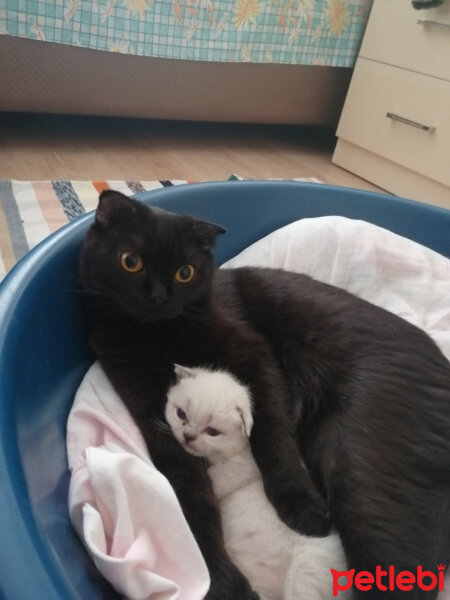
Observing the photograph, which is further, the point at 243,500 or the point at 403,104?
the point at 403,104

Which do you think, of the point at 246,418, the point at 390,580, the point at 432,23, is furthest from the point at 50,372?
the point at 432,23

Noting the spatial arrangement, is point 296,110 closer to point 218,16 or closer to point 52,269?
point 218,16

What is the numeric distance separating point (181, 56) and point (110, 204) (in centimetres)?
162

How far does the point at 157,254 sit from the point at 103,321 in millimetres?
177

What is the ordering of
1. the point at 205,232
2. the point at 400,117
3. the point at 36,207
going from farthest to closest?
the point at 400,117
the point at 36,207
the point at 205,232

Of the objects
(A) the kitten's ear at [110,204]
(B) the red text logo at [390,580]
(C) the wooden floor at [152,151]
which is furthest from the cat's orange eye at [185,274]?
(C) the wooden floor at [152,151]

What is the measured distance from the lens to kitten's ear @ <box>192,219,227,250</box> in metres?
0.95

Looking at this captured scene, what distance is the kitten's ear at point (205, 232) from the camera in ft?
3.13

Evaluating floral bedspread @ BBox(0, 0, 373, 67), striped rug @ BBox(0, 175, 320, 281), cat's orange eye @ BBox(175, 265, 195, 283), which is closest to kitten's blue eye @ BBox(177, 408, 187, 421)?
cat's orange eye @ BBox(175, 265, 195, 283)

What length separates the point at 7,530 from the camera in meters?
0.59

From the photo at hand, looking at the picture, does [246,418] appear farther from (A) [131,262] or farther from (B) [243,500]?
(A) [131,262]

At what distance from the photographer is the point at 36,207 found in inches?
68.2

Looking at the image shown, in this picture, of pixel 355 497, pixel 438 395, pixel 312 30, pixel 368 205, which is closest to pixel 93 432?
pixel 355 497

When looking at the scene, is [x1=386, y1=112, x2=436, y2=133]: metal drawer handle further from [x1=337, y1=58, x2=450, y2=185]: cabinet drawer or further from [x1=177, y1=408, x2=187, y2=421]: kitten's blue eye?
[x1=177, y1=408, x2=187, y2=421]: kitten's blue eye
